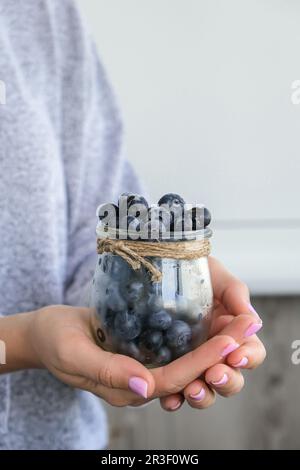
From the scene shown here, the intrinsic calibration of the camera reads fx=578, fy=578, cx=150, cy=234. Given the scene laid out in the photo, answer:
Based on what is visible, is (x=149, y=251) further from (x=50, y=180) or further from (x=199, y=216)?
(x=50, y=180)

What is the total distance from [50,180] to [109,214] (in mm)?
205

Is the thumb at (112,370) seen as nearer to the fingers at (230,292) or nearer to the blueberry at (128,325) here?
the blueberry at (128,325)

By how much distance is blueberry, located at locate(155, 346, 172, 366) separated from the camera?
50 cm

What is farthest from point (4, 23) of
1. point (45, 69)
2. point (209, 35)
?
point (209, 35)

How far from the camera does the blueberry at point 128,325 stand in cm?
49

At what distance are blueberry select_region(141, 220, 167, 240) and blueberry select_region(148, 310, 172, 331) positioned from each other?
0.06 metres

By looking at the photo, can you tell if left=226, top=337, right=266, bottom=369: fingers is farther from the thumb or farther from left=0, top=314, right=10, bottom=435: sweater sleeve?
left=0, top=314, right=10, bottom=435: sweater sleeve

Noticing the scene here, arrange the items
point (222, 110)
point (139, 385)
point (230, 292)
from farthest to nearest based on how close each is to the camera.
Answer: point (222, 110) → point (230, 292) → point (139, 385)

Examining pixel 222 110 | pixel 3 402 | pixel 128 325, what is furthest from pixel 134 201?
pixel 222 110

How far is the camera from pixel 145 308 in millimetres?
486

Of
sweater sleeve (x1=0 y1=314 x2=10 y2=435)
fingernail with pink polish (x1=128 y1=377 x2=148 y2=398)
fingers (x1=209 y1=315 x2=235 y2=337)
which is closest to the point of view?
fingernail with pink polish (x1=128 y1=377 x2=148 y2=398)

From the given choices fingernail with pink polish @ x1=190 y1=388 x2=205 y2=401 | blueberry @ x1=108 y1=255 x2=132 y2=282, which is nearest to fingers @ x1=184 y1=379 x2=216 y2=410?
fingernail with pink polish @ x1=190 y1=388 x2=205 y2=401

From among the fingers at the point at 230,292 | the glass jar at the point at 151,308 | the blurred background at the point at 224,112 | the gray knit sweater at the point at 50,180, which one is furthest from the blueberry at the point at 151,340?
the blurred background at the point at 224,112
